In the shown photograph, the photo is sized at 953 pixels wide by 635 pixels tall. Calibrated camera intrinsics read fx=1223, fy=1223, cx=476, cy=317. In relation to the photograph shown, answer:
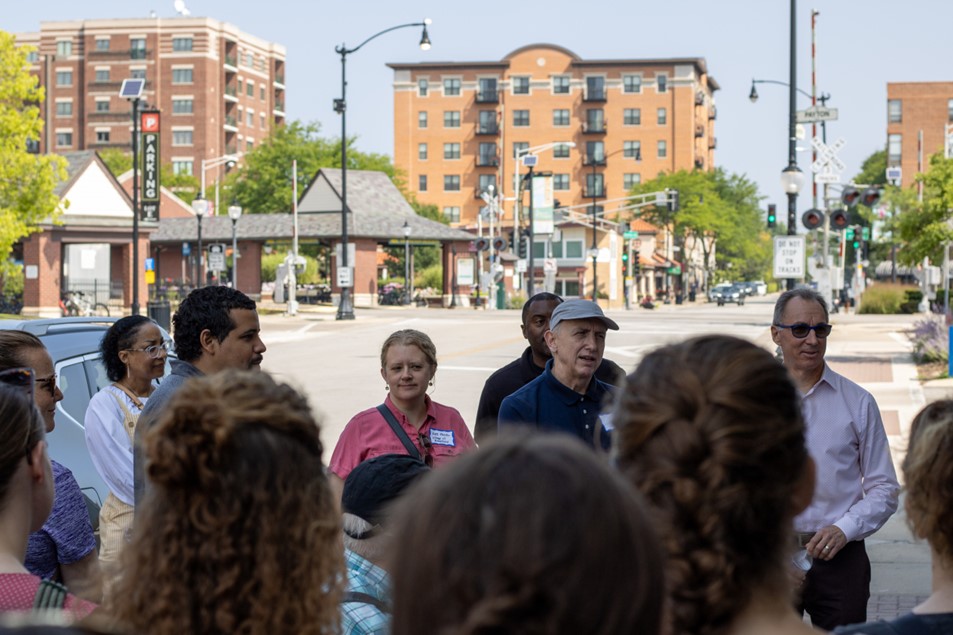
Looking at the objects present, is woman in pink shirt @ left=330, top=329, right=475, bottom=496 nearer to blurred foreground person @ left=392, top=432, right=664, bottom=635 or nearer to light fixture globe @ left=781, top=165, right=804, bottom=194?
blurred foreground person @ left=392, top=432, right=664, bottom=635

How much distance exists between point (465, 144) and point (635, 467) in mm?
130148

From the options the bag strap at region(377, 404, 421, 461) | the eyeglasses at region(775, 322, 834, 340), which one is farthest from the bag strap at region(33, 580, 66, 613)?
the eyeglasses at region(775, 322, 834, 340)

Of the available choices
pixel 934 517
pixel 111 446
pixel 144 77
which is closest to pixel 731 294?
pixel 144 77

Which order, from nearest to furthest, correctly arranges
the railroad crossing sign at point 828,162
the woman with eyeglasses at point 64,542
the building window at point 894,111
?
the woman with eyeglasses at point 64,542 → the railroad crossing sign at point 828,162 → the building window at point 894,111

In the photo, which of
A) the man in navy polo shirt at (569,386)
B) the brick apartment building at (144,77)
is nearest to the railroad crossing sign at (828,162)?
the man in navy polo shirt at (569,386)

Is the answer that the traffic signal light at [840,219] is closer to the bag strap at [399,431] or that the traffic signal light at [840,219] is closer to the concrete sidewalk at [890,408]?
the concrete sidewalk at [890,408]

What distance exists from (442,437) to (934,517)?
353 cm

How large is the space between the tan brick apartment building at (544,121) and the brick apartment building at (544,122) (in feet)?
0.35

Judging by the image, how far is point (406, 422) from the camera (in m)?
6.01

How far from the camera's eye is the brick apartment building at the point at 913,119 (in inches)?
4429

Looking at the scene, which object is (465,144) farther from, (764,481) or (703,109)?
(764,481)

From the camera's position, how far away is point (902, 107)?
375 feet

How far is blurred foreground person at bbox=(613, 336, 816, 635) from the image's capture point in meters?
2.04

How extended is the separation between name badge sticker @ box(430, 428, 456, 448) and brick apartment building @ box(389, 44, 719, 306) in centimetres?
11847
